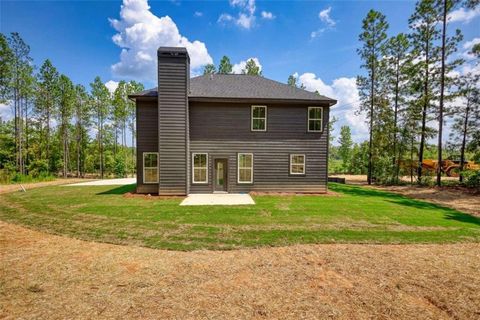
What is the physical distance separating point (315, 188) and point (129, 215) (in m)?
9.75

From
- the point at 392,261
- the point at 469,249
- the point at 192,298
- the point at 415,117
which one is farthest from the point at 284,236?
the point at 415,117

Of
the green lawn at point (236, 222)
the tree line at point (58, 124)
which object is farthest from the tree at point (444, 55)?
the tree line at point (58, 124)

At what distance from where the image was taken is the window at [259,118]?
39.3 ft

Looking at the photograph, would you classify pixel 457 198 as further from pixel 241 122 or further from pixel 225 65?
pixel 225 65

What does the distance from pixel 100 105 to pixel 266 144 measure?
81.2 ft

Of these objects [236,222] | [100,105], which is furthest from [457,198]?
[100,105]

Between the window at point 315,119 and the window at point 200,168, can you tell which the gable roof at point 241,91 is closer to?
the window at point 315,119

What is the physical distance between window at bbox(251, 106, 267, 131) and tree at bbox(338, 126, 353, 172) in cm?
3052

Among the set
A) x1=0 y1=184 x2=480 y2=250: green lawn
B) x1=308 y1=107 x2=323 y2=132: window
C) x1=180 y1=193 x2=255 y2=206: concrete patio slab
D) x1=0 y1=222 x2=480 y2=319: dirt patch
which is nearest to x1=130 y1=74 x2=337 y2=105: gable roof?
x1=308 y1=107 x2=323 y2=132: window

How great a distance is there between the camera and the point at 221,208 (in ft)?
27.6

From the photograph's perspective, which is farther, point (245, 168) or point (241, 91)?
point (241, 91)

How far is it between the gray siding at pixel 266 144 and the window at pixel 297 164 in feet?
0.77

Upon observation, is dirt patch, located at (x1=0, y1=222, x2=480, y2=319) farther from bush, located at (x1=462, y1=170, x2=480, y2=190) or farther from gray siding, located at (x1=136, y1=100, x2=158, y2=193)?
bush, located at (x1=462, y1=170, x2=480, y2=190)

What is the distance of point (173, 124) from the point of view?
10.8 metres
